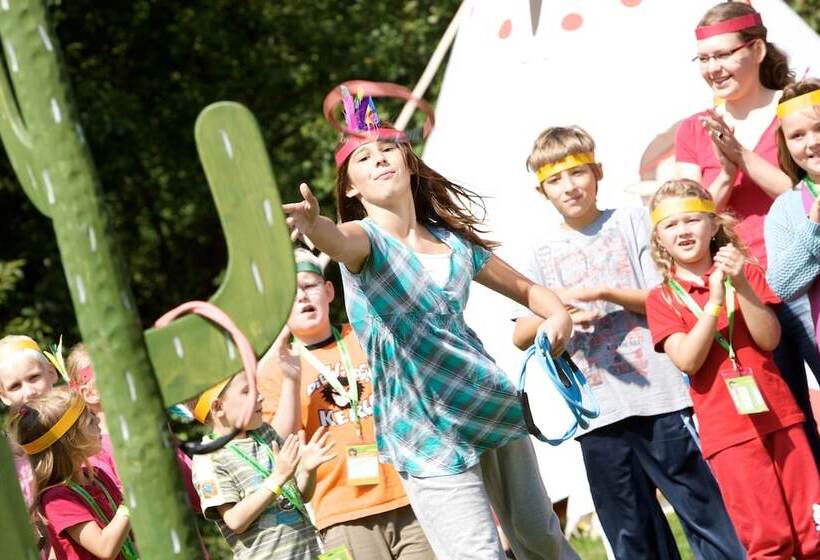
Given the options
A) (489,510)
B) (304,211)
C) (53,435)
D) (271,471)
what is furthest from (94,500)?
(304,211)

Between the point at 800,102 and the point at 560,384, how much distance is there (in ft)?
4.11

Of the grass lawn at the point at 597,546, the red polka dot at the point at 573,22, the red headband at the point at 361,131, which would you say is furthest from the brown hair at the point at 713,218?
the red polka dot at the point at 573,22

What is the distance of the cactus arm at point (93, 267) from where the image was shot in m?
1.91

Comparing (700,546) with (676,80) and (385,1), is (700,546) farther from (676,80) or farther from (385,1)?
(385,1)

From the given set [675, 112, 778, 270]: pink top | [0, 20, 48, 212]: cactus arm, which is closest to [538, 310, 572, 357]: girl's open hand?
[675, 112, 778, 270]: pink top

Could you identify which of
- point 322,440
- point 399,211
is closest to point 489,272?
point 399,211

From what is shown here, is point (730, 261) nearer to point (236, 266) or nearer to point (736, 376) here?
point (736, 376)

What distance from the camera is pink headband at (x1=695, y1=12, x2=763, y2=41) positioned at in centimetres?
494

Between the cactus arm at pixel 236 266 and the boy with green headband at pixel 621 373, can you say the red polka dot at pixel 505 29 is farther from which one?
the cactus arm at pixel 236 266

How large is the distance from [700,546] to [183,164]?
7960 millimetres

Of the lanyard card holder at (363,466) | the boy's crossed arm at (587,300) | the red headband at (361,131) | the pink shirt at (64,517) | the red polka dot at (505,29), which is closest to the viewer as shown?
the red headband at (361,131)

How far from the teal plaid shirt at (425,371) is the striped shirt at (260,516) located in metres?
0.47

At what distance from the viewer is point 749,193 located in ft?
15.9

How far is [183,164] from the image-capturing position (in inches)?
463
